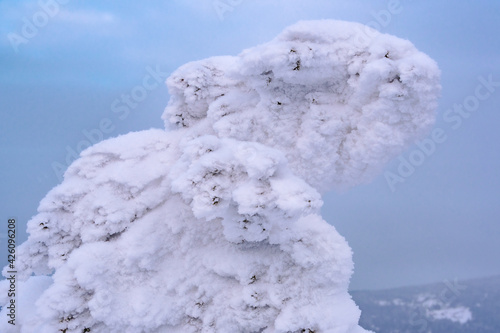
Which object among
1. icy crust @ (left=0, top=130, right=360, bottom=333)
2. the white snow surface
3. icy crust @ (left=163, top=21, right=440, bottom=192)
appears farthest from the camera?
icy crust @ (left=163, top=21, right=440, bottom=192)

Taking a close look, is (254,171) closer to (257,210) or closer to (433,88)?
(257,210)

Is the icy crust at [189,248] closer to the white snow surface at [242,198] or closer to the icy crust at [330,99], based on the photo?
the white snow surface at [242,198]

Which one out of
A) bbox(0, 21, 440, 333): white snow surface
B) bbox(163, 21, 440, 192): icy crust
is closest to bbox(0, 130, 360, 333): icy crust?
bbox(0, 21, 440, 333): white snow surface

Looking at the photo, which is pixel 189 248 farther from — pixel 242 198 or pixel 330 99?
pixel 330 99

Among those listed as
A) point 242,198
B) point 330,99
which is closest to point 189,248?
point 242,198

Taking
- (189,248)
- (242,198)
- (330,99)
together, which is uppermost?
(330,99)

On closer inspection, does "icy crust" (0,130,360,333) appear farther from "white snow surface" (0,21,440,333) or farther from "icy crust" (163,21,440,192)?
"icy crust" (163,21,440,192)
